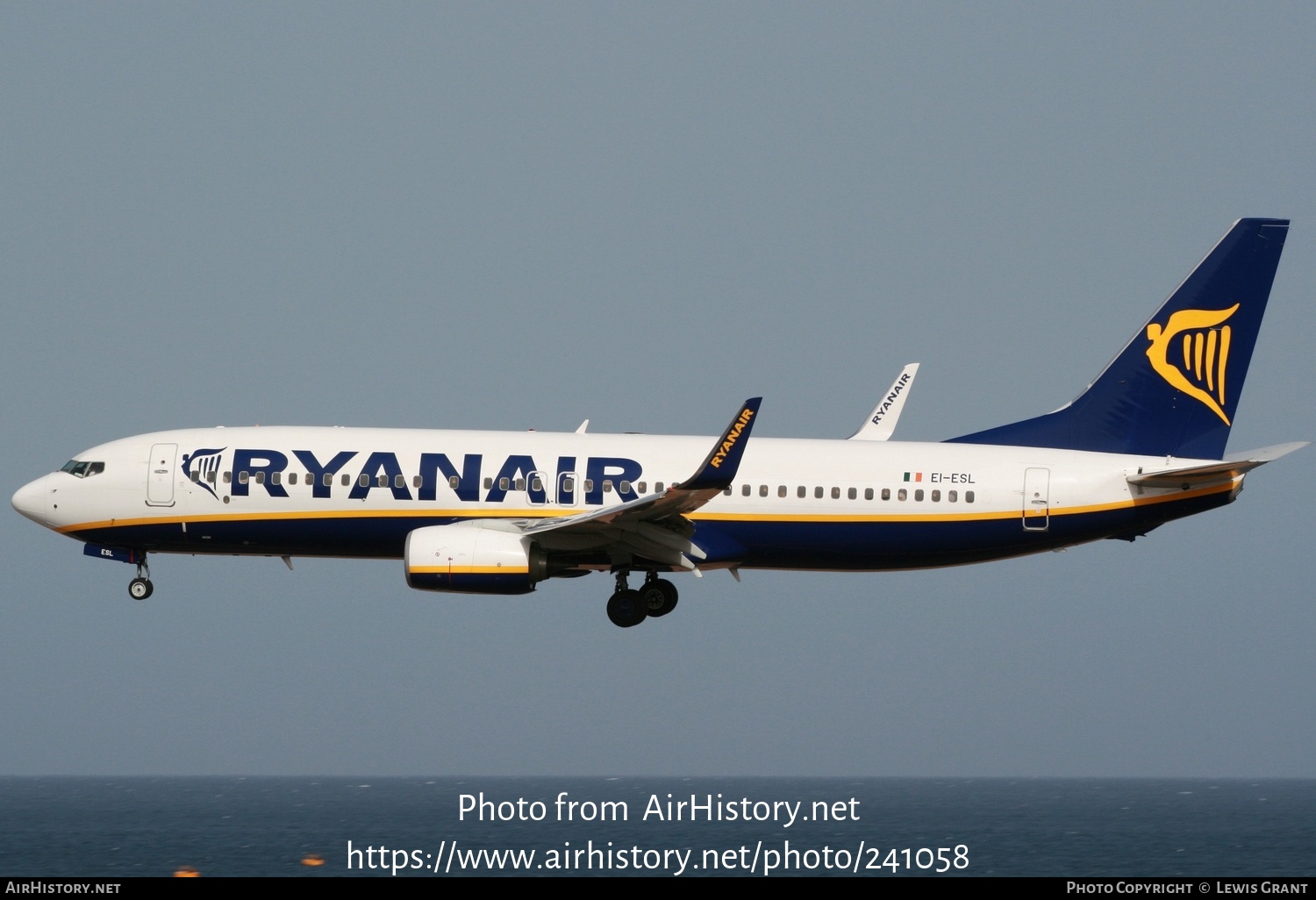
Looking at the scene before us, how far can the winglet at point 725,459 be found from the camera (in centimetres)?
3600

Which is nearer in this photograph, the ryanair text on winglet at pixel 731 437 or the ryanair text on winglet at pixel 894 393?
the ryanair text on winglet at pixel 731 437

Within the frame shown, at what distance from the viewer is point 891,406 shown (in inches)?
2457

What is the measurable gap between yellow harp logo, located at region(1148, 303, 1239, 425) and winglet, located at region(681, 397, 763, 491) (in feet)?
46.5

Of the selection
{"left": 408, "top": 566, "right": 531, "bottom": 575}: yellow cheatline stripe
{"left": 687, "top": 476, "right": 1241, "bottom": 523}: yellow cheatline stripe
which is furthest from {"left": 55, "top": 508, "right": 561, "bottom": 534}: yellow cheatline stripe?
{"left": 687, "top": 476, "right": 1241, "bottom": 523}: yellow cheatline stripe

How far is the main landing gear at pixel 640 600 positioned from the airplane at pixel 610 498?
39 mm

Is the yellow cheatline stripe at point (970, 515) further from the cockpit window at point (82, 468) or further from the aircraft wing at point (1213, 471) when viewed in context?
the cockpit window at point (82, 468)

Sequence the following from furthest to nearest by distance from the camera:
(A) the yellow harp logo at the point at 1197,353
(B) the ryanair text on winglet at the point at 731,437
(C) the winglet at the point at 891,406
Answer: (C) the winglet at the point at 891,406 < (A) the yellow harp logo at the point at 1197,353 < (B) the ryanair text on winglet at the point at 731,437

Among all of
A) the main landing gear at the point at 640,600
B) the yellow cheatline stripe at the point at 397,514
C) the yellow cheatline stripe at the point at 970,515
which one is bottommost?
the main landing gear at the point at 640,600

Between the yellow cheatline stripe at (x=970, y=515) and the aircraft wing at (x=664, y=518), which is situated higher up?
the yellow cheatline stripe at (x=970, y=515)

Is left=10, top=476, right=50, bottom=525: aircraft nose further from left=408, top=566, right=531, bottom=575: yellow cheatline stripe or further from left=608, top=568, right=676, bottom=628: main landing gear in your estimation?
left=608, top=568, right=676, bottom=628: main landing gear

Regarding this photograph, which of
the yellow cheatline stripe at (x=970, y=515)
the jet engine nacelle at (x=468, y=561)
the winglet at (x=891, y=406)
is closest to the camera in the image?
the jet engine nacelle at (x=468, y=561)

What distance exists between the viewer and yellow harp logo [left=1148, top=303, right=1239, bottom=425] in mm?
43812

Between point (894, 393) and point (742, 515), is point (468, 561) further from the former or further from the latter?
point (894, 393)

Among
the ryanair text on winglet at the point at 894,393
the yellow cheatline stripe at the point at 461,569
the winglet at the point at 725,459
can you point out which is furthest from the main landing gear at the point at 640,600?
the ryanair text on winglet at the point at 894,393
